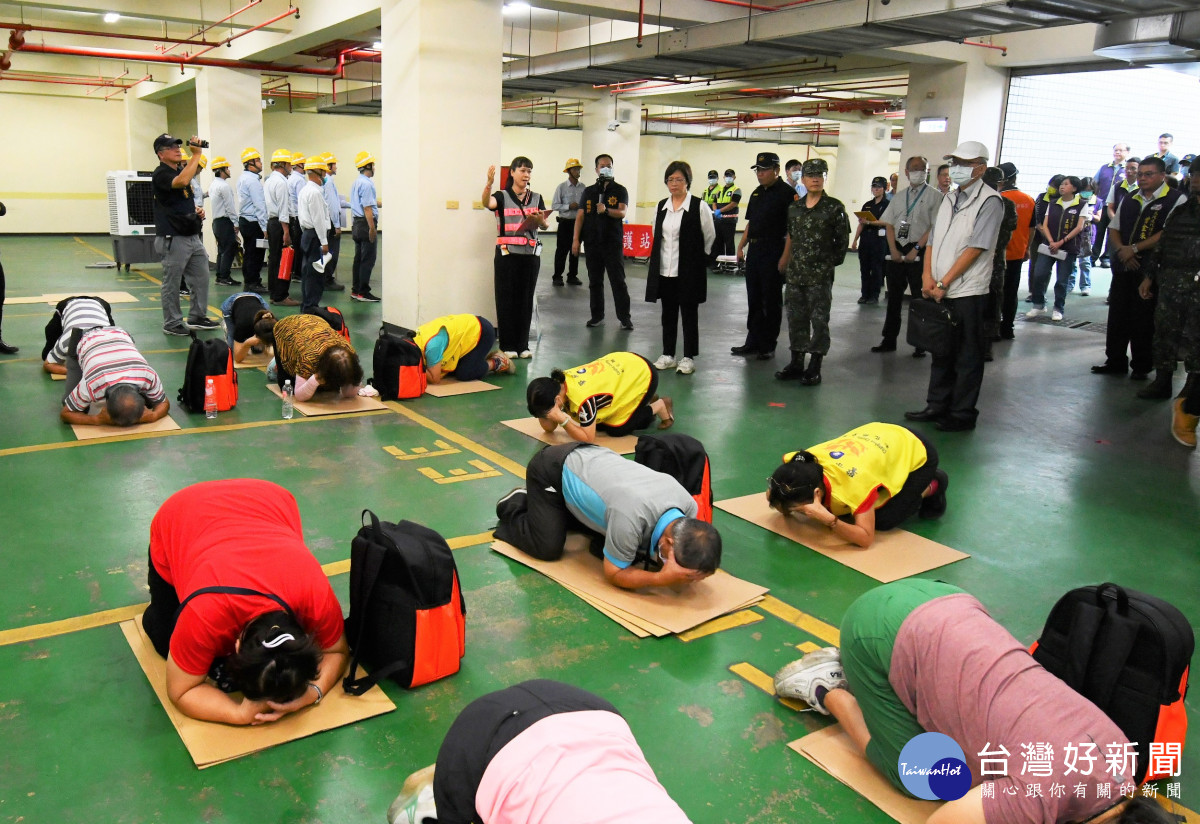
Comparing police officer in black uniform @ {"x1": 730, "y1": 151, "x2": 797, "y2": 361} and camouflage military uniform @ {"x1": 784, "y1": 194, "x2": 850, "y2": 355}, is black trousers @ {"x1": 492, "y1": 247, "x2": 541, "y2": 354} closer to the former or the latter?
police officer in black uniform @ {"x1": 730, "y1": 151, "x2": 797, "y2": 361}

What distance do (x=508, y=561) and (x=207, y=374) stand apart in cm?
299

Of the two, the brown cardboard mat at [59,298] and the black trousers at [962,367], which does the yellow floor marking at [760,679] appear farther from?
the brown cardboard mat at [59,298]

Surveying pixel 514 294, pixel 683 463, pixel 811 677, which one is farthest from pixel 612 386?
pixel 514 294

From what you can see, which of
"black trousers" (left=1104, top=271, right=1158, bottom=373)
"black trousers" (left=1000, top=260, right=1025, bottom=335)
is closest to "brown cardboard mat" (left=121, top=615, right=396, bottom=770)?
"black trousers" (left=1104, top=271, right=1158, bottom=373)

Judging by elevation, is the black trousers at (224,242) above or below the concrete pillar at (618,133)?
below

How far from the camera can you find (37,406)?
5668 mm

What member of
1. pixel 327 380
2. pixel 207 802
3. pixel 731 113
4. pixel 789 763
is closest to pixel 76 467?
pixel 327 380

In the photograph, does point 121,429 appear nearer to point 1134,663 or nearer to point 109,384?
point 109,384

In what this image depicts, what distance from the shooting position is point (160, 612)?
2.83 metres

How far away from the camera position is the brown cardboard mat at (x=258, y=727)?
245 cm

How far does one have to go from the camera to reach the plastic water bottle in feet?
18.4

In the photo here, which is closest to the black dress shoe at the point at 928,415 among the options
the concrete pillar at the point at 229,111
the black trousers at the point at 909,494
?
the black trousers at the point at 909,494

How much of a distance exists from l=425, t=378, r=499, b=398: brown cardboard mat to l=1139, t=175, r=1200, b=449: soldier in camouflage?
4.84 meters

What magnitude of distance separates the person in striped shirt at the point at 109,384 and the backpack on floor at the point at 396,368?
1458 mm
